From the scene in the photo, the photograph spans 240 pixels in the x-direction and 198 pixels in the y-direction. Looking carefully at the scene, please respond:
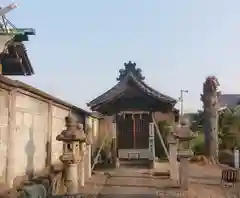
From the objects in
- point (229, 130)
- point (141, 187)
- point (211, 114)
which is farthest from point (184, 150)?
point (229, 130)

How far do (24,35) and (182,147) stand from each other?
10164 mm

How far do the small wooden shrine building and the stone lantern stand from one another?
229 inches

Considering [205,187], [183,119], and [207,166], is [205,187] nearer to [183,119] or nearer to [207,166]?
[183,119]

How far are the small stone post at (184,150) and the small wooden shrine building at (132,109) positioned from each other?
3.71 m

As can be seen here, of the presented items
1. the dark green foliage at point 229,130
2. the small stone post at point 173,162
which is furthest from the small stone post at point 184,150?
the dark green foliage at point 229,130

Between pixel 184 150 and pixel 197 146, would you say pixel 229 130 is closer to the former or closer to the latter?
pixel 197 146

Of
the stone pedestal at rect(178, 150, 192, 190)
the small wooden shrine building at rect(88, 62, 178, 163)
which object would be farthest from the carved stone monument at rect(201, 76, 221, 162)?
the stone pedestal at rect(178, 150, 192, 190)

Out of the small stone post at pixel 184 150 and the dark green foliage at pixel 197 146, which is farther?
the dark green foliage at pixel 197 146

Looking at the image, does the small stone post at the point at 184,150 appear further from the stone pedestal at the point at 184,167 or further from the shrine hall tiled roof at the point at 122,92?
the shrine hall tiled roof at the point at 122,92

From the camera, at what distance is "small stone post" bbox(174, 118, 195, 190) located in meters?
11.7

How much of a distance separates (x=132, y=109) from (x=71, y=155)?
289 inches

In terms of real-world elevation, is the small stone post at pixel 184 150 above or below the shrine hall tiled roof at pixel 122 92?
below

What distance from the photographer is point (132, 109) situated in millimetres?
16938

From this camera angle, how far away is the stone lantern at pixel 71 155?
9977 mm
